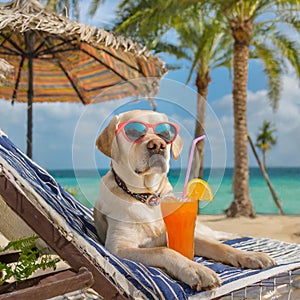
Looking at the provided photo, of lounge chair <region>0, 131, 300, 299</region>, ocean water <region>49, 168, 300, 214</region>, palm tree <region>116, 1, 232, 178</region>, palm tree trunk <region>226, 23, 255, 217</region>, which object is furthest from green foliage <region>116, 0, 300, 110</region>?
ocean water <region>49, 168, 300, 214</region>

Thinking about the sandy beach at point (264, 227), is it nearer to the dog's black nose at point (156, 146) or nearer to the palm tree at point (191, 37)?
the palm tree at point (191, 37)

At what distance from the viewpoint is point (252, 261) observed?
2770mm

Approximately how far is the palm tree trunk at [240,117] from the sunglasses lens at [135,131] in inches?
442

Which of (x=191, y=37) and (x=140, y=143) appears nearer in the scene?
(x=140, y=143)

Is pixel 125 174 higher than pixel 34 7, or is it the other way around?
pixel 34 7

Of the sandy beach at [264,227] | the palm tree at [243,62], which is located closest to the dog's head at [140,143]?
A: the sandy beach at [264,227]

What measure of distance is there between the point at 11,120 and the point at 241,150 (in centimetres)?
3330

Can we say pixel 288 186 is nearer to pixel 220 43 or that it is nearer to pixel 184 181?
pixel 220 43

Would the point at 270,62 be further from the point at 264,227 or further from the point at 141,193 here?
→ the point at 141,193

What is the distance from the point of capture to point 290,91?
3962 cm

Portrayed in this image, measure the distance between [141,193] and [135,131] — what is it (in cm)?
37

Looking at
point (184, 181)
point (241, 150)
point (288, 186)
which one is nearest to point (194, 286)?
point (184, 181)

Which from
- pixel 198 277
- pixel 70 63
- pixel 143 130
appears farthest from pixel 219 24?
pixel 198 277

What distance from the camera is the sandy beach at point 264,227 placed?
10945 mm
